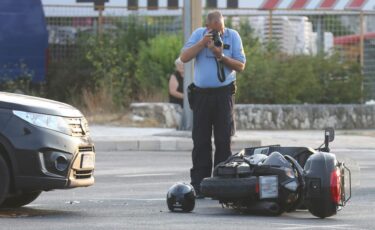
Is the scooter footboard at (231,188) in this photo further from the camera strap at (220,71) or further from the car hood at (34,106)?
the camera strap at (220,71)

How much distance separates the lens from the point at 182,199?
1073 cm

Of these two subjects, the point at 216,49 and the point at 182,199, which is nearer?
the point at 182,199

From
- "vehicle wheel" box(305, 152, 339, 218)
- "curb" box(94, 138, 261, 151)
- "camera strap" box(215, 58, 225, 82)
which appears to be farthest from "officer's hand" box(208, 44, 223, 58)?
"curb" box(94, 138, 261, 151)

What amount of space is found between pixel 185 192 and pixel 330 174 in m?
1.33

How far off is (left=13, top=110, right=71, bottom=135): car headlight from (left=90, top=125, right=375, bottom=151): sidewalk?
958 cm

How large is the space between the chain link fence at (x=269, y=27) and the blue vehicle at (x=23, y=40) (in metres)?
0.56

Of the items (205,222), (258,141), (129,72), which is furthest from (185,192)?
(129,72)

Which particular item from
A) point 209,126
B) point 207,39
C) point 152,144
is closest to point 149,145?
point 152,144

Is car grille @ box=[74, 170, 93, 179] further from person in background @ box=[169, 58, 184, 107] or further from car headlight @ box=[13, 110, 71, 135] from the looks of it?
person in background @ box=[169, 58, 184, 107]

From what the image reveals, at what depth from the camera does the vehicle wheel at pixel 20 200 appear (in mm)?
11172

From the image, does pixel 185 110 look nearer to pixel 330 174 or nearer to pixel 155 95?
pixel 155 95

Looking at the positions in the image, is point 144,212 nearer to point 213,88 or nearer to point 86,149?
point 86,149

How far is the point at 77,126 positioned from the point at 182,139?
9.91 m

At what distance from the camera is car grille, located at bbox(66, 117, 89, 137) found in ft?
35.0
